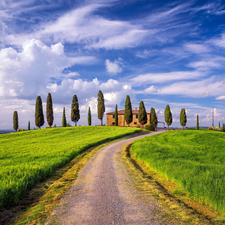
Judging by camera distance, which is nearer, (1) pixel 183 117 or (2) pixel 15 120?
(1) pixel 183 117

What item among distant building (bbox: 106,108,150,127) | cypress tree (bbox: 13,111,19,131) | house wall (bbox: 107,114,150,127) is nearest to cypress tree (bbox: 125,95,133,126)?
house wall (bbox: 107,114,150,127)

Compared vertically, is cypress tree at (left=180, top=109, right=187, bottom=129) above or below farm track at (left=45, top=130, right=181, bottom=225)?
above

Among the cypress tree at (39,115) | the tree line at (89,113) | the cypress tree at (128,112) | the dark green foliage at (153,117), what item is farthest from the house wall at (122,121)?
the cypress tree at (39,115)

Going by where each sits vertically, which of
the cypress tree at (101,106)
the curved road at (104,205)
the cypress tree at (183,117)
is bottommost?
the curved road at (104,205)

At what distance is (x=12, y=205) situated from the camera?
7133 mm

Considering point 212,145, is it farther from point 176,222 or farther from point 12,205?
point 12,205

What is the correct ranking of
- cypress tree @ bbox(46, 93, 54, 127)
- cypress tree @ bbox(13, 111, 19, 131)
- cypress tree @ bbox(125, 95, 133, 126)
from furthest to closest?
cypress tree @ bbox(13, 111, 19, 131), cypress tree @ bbox(46, 93, 54, 127), cypress tree @ bbox(125, 95, 133, 126)

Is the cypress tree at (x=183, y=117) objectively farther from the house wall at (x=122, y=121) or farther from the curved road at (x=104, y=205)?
the curved road at (x=104, y=205)

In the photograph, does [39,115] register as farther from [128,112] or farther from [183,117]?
[183,117]

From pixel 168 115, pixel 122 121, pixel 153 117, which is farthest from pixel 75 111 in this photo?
pixel 168 115

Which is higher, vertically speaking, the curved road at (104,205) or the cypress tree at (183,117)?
the cypress tree at (183,117)

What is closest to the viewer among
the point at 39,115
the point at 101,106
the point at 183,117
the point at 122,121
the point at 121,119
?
the point at 39,115

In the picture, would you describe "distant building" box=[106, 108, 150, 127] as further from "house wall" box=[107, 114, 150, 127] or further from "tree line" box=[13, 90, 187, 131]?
"tree line" box=[13, 90, 187, 131]

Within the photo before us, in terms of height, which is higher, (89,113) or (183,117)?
(89,113)
